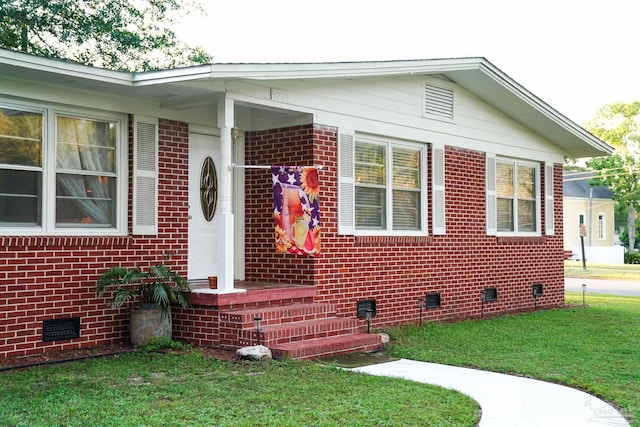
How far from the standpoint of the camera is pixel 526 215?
14.4 metres

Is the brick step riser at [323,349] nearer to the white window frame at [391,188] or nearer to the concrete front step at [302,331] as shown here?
the concrete front step at [302,331]

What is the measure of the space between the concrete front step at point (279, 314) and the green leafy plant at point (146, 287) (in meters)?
0.64

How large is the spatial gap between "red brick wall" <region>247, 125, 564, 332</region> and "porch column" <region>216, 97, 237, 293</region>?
5.09 ft

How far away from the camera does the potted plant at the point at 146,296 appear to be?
8.12 m

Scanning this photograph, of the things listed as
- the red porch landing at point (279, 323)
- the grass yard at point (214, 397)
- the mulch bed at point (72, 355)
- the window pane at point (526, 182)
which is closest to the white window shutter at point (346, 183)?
the red porch landing at point (279, 323)

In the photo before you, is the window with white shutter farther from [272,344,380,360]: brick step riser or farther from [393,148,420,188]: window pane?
[272,344,380,360]: brick step riser

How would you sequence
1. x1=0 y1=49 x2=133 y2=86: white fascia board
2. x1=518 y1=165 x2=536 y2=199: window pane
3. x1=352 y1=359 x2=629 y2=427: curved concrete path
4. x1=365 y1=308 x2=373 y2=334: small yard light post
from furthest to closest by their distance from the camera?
x1=518 y1=165 x2=536 y2=199: window pane < x1=365 y1=308 x2=373 y2=334: small yard light post < x1=0 y1=49 x2=133 y2=86: white fascia board < x1=352 y1=359 x2=629 y2=427: curved concrete path

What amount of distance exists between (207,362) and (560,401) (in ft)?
11.5

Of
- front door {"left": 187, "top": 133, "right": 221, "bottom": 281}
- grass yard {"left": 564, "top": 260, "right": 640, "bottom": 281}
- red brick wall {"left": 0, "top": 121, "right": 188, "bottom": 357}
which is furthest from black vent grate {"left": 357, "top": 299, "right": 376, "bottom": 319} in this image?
grass yard {"left": 564, "top": 260, "right": 640, "bottom": 281}

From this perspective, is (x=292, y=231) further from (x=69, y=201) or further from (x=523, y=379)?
(x=523, y=379)

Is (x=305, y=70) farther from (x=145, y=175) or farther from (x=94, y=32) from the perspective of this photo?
(x=94, y=32)

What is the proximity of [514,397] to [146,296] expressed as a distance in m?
4.31

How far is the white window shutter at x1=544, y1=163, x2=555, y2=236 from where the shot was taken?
14.6 m

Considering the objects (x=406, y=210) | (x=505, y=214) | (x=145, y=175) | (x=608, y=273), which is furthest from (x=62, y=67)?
(x=608, y=273)
